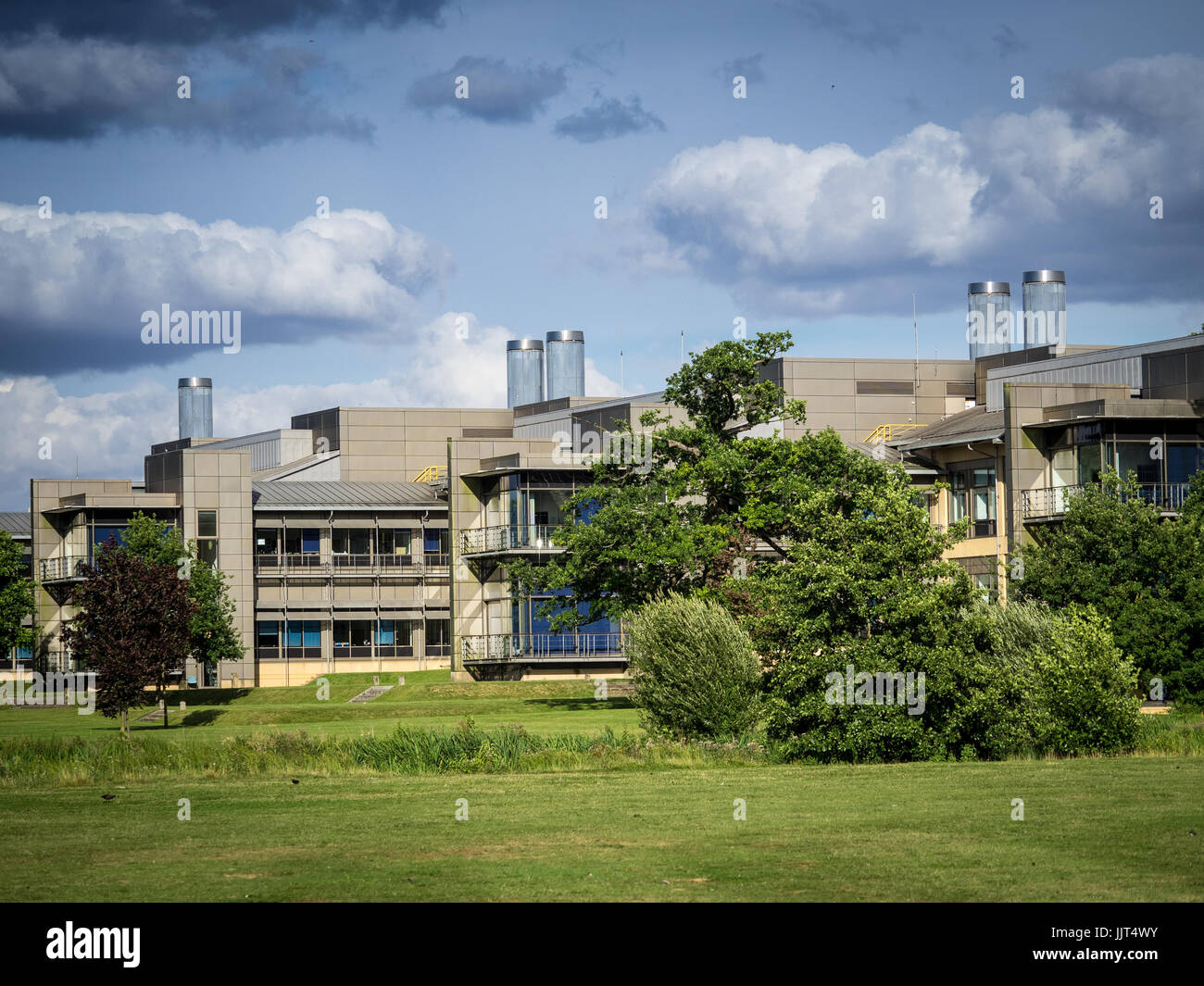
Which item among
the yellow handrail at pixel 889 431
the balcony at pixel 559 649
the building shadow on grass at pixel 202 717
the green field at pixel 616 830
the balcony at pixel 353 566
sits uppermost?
the yellow handrail at pixel 889 431

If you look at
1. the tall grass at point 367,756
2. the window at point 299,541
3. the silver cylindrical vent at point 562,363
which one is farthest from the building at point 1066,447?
the silver cylindrical vent at point 562,363

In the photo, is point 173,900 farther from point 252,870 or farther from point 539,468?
point 539,468

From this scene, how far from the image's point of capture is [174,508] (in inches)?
2552

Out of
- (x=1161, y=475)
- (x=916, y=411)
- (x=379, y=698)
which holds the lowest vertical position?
(x=379, y=698)

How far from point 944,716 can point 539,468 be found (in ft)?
126

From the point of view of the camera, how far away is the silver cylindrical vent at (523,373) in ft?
322

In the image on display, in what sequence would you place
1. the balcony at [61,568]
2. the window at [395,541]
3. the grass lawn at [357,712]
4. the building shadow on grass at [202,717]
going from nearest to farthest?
the grass lawn at [357,712] → the building shadow on grass at [202,717] → the balcony at [61,568] → the window at [395,541]

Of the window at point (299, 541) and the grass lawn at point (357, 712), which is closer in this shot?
the grass lawn at point (357, 712)

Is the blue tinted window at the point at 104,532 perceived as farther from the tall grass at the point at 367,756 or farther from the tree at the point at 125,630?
the tall grass at the point at 367,756

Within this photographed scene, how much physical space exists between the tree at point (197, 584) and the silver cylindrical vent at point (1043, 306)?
46.1m

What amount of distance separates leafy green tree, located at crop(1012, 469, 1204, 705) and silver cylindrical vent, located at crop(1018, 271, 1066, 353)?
133ft

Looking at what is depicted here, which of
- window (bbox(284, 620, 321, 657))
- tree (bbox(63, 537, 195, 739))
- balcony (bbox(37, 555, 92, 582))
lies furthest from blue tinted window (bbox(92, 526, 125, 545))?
tree (bbox(63, 537, 195, 739))

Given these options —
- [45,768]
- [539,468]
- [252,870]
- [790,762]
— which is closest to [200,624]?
[539,468]
